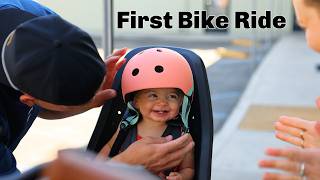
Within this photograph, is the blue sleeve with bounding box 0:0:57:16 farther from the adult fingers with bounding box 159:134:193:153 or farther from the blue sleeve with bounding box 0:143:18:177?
the adult fingers with bounding box 159:134:193:153

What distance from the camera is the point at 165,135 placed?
7.75 feet

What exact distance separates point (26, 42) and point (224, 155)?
13.0 ft

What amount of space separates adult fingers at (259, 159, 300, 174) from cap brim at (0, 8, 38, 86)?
2.57 ft

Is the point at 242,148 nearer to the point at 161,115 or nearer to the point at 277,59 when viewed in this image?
the point at 161,115

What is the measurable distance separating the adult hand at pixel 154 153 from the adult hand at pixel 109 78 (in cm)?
25

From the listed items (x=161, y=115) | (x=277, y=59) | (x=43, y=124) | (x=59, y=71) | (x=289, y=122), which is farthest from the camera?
(x=277, y=59)

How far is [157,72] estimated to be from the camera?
7.55ft

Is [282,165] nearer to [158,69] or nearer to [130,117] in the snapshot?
[158,69]

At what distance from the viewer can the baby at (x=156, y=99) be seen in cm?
229

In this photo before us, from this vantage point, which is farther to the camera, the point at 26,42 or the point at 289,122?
the point at 289,122

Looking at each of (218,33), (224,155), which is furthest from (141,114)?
(218,33)

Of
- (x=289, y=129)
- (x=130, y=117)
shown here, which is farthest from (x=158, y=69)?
(x=289, y=129)

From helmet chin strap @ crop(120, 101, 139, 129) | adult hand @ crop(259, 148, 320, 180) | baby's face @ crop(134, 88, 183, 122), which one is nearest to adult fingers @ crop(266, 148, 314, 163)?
adult hand @ crop(259, 148, 320, 180)

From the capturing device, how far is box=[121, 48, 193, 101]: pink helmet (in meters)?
2.28
